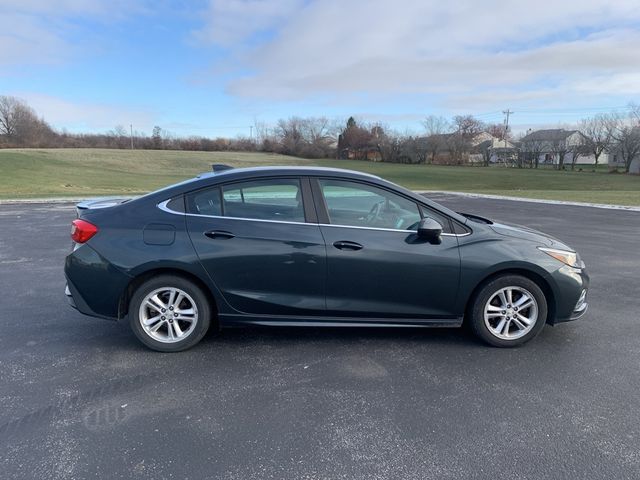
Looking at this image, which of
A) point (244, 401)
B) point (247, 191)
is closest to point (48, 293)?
point (247, 191)

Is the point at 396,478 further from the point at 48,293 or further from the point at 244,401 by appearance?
the point at 48,293

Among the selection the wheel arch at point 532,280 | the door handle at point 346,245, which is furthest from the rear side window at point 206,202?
the wheel arch at point 532,280

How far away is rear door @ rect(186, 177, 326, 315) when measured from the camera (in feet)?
11.9

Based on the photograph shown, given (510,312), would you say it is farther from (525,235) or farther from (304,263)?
(304,263)

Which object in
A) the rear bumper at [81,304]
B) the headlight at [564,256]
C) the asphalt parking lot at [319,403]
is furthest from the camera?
the headlight at [564,256]

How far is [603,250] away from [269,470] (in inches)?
322

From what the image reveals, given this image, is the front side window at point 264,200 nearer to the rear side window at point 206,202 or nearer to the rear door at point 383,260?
the rear side window at point 206,202

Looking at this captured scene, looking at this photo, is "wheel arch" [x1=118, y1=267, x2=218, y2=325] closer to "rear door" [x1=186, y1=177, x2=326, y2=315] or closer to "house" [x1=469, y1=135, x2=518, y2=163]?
"rear door" [x1=186, y1=177, x2=326, y2=315]

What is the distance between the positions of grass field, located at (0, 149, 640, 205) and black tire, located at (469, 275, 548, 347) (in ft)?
63.7

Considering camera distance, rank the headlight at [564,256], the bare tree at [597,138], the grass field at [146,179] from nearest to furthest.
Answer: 1. the headlight at [564,256]
2. the grass field at [146,179]
3. the bare tree at [597,138]

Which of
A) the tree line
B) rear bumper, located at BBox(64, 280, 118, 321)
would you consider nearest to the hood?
rear bumper, located at BBox(64, 280, 118, 321)

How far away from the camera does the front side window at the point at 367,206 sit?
3777mm

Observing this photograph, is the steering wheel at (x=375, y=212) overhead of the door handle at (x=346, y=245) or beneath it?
overhead

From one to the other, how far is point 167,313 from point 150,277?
1.11 feet
